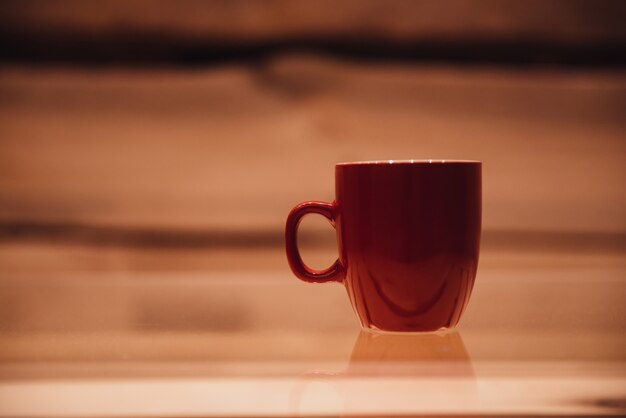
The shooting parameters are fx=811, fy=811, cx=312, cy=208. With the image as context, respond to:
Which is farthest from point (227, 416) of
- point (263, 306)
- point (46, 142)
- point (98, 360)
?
point (46, 142)

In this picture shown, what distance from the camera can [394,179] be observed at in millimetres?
648

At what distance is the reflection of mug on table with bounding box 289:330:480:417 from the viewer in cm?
48

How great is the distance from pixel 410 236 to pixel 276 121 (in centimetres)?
65

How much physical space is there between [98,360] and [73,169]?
0.72m

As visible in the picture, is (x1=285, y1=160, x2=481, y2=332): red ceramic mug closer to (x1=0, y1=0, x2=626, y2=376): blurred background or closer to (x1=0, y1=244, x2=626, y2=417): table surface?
(x1=0, y1=244, x2=626, y2=417): table surface

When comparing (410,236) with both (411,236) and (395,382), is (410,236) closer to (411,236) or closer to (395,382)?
(411,236)

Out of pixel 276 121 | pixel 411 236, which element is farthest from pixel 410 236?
pixel 276 121

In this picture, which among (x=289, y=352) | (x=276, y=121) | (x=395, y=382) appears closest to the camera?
(x=395, y=382)

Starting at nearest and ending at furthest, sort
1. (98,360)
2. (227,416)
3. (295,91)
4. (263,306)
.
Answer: (227,416)
(98,360)
(263,306)
(295,91)

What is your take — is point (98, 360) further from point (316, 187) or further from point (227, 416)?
point (316, 187)

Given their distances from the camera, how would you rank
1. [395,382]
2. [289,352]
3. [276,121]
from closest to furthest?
[395,382]
[289,352]
[276,121]

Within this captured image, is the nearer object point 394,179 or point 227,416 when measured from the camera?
point 227,416

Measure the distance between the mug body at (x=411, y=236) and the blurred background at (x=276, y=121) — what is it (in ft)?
1.82

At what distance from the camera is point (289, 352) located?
0.65 metres
